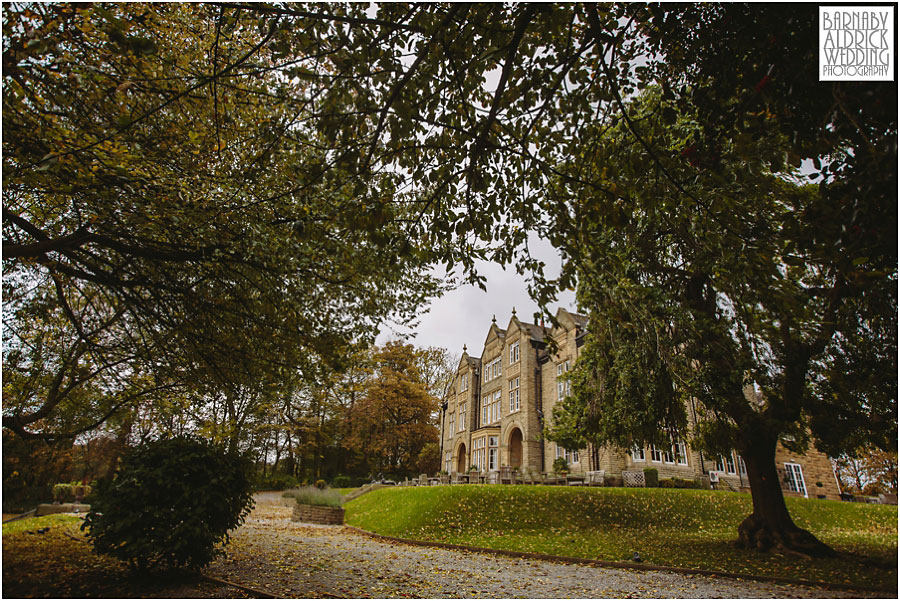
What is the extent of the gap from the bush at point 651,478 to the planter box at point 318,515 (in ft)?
48.8

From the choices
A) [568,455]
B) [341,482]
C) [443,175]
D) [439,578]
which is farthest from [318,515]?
[443,175]

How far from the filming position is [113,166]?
453 cm

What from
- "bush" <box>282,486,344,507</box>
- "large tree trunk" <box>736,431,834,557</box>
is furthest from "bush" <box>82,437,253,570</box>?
"bush" <box>282,486,344,507</box>

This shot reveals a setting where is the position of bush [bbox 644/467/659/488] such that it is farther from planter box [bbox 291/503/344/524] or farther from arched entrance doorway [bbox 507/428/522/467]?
planter box [bbox 291/503/344/524]

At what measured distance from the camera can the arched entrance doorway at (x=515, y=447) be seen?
99.0 ft

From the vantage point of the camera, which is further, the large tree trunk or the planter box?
the planter box

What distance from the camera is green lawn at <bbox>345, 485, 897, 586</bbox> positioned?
356 inches

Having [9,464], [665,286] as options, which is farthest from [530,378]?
[9,464]

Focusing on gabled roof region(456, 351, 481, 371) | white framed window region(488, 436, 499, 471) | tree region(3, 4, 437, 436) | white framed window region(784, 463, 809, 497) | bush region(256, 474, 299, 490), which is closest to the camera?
tree region(3, 4, 437, 436)

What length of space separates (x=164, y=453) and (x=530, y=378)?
25.9 meters

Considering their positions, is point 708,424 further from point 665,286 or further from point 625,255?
point 625,255

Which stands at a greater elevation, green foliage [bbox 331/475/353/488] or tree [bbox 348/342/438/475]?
tree [bbox 348/342/438/475]

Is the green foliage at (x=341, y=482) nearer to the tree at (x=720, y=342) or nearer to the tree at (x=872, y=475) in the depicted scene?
the tree at (x=720, y=342)

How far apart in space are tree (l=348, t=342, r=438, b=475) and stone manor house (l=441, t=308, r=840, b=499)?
2917 mm
